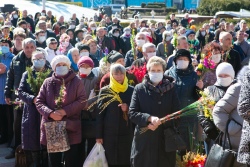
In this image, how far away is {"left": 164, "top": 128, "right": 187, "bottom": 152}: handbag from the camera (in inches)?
232

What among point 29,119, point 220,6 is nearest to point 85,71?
point 29,119

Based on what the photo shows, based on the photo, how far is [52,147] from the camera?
21.7 feet

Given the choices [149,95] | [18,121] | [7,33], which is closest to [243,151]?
[149,95]

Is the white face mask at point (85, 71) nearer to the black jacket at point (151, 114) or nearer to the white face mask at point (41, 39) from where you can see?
the black jacket at point (151, 114)

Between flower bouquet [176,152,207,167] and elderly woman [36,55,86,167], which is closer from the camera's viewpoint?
flower bouquet [176,152,207,167]

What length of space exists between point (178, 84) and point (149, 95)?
140cm

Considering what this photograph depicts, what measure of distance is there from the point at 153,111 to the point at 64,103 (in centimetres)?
133

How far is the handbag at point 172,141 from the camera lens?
232 inches

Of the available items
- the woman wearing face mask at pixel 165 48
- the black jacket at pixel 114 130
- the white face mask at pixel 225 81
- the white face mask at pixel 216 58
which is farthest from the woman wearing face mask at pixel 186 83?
the woman wearing face mask at pixel 165 48

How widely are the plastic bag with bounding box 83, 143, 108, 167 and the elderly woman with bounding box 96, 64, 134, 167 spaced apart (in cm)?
7

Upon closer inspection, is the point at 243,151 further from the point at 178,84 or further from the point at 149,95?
the point at 178,84

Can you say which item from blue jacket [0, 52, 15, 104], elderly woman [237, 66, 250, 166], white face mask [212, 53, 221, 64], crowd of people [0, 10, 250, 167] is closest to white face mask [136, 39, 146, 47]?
crowd of people [0, 10, 250, 167]

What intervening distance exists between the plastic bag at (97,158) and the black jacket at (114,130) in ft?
0.26

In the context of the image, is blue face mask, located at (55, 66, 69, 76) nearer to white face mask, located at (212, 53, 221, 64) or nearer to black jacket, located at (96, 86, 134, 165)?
black jacket, located at (96, 86, 134, 165)
